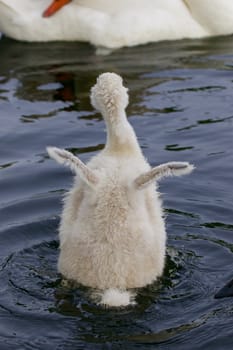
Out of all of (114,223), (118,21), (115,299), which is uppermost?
→ (118,21)

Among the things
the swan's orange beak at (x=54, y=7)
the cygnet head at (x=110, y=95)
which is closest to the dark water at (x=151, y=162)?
the swan's orange beak at (x=54, y=7)

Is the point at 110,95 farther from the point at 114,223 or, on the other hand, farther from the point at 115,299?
the point at 115,299

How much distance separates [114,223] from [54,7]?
20.7 ft

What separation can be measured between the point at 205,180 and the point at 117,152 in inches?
77.9

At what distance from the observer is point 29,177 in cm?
805

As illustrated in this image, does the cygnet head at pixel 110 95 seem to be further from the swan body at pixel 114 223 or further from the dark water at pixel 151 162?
the dark water at pixel 151 162

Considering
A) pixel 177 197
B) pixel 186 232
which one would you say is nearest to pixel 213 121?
pixel 177 197

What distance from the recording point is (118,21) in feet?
37.9

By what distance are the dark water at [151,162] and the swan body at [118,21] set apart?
5.6 inches

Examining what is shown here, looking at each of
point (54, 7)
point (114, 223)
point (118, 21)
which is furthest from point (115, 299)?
point (54, 7)

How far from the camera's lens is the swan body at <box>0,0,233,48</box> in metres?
11.6

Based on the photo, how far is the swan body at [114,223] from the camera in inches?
231

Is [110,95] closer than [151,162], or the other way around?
[110,95]

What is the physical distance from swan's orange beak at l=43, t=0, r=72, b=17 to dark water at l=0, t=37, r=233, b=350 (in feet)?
1.23
